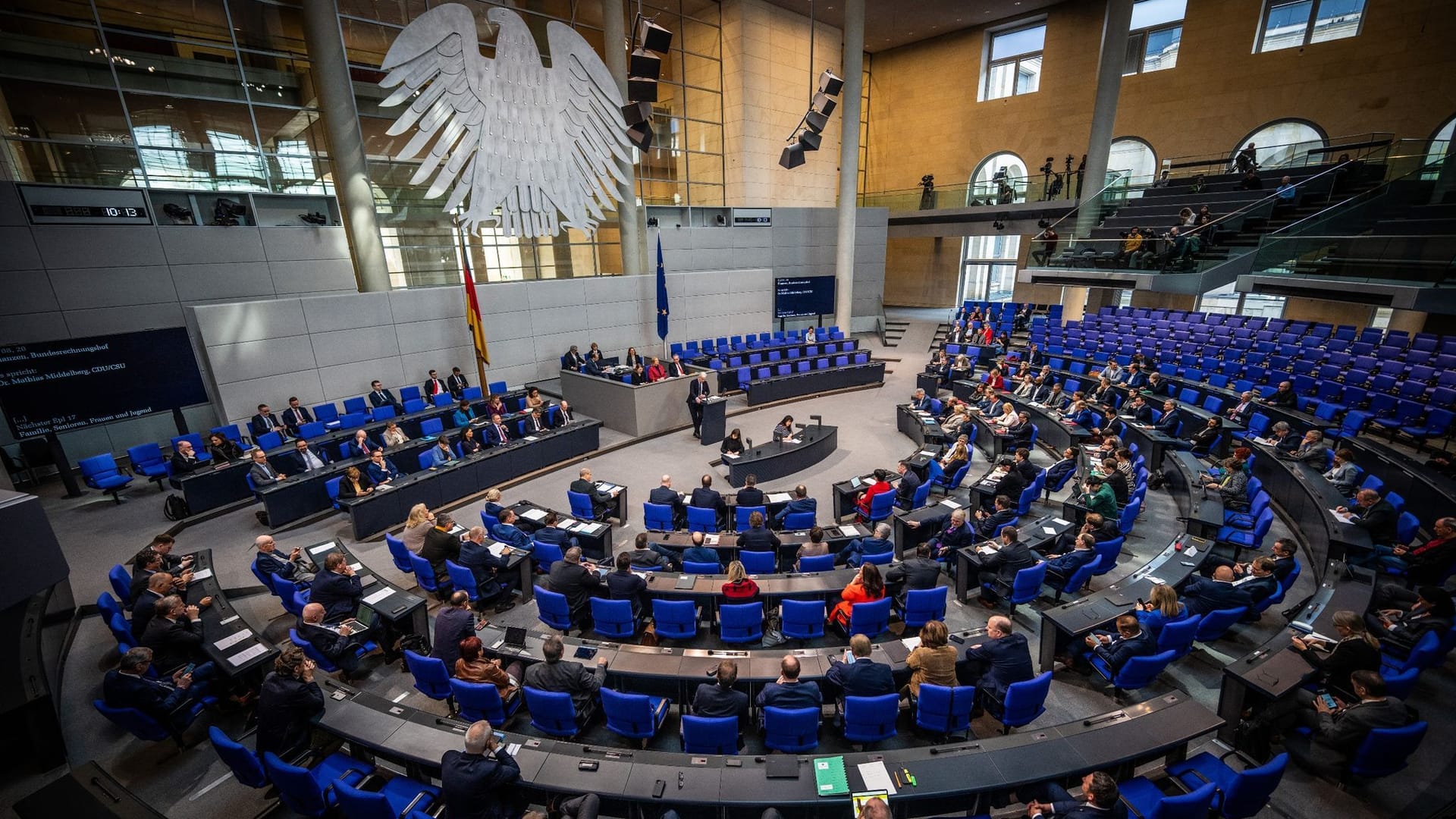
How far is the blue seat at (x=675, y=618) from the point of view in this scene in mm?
6098

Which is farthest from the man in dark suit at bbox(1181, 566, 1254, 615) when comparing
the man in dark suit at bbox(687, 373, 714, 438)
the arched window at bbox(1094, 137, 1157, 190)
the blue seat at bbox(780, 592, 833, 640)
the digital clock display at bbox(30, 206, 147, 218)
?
the arched window at bbox(1094, 137, 1157, 190)

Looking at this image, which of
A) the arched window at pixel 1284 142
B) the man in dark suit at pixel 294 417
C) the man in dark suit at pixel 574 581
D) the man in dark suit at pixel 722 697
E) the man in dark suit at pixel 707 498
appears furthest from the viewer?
the arched window at pixel 1284 142

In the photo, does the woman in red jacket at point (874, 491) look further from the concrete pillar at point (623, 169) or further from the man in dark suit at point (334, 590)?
the concrete pillar at point (623, 169)

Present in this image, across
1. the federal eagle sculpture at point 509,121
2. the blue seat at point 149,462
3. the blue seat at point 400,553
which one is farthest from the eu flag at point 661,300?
the blue seat at point 149,462

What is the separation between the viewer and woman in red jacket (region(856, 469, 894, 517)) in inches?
351

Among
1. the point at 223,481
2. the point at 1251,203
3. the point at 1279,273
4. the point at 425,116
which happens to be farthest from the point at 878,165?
the point at 223,481

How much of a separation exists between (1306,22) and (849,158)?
47.6 feet

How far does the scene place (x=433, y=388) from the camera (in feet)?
45.9

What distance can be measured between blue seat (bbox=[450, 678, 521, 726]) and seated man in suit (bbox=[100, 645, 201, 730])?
2.27 metres

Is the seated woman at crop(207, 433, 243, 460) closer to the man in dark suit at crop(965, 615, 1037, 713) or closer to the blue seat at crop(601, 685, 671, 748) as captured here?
the blue seat at crop(601, 685, 671, 748)

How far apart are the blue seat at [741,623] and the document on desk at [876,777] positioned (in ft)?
6.99

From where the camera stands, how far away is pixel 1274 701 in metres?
4.51

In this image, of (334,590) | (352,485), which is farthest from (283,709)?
(352,485)

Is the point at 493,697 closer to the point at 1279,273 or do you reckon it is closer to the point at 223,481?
the point at 223,481
